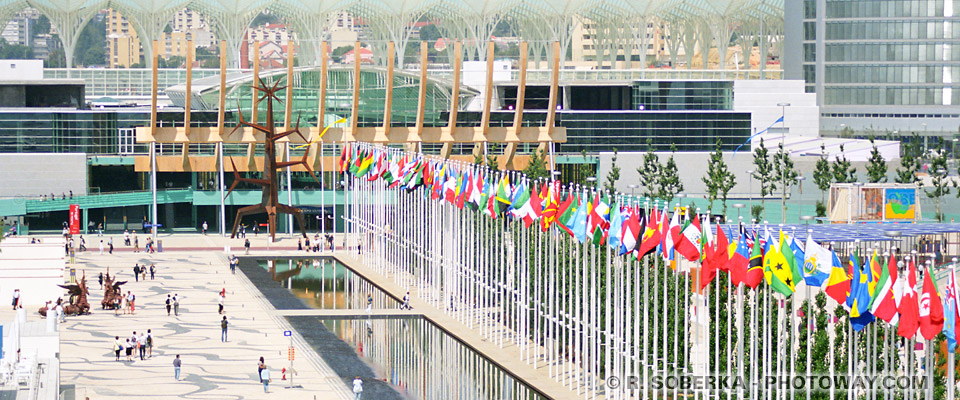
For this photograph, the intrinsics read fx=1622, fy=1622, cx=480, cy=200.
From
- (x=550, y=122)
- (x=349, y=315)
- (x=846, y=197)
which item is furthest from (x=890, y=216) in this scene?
(x=349, y=315)

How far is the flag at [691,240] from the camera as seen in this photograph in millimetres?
48125

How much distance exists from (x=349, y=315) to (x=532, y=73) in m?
78.8

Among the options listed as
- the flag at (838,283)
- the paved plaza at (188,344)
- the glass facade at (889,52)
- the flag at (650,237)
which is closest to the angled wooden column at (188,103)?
the paved plaza at (188,344)

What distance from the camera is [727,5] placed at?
180m

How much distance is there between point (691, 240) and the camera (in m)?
48.3

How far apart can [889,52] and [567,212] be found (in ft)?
390

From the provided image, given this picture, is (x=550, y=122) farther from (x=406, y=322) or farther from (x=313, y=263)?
(x=406, y=322)

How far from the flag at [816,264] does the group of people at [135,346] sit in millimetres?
30125

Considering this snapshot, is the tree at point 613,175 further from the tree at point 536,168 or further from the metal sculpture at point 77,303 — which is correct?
the metal sculpture at point 77,303

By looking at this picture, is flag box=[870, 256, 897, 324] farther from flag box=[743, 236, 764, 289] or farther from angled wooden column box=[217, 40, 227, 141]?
angled wooden column box=[217, 40, 227, 141]

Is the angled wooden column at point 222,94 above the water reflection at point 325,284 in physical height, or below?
above

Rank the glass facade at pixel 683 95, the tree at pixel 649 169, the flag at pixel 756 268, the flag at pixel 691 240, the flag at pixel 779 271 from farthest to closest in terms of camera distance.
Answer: the glass facade at pixel 683 95
the tree at pixel 649 169
the flag at pixel 691 240
the flag at pixel 756 268
the flag at pixel 779 271

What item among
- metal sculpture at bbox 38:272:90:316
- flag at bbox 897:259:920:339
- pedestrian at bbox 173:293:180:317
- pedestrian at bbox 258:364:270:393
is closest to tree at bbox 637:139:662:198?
pedestrian at bbox 173:293:180:317

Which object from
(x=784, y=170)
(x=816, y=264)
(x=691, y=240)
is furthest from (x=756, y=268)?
(x=784, y=170)
